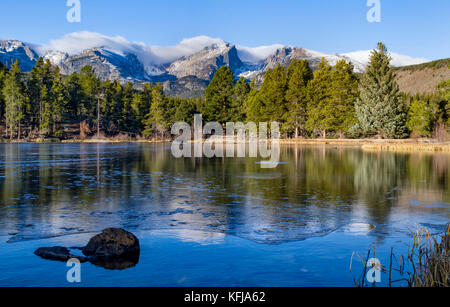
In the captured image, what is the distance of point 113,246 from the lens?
8.45m

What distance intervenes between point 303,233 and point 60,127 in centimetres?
10418

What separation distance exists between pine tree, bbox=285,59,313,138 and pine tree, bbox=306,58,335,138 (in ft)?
6.29

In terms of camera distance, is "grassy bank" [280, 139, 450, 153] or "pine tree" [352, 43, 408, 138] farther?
"pine tree" [352, 43, 408, 138]

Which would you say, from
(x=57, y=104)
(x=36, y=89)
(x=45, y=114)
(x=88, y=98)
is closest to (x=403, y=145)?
(x=45, y=114)

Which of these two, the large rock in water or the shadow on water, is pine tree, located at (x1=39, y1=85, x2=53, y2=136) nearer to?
the shadow on water

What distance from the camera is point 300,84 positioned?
79.0 m

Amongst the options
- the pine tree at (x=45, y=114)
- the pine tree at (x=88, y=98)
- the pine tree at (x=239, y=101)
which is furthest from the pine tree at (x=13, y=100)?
the pine tree at (x=239, y=101)

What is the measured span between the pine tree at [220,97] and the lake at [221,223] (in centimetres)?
7483

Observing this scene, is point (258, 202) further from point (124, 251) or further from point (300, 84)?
point (300, 84)

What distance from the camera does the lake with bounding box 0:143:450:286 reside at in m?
7.45

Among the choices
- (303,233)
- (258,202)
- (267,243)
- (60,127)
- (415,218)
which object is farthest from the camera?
(60,127)

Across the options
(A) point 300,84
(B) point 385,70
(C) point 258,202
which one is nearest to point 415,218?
(C) point 258,202

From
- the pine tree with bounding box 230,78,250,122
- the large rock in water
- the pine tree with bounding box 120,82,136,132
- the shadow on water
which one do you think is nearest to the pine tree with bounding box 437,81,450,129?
the shadow on water

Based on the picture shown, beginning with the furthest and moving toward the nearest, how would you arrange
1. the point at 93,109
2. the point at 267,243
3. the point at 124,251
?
1. the point at 93,109
2. the point at 267,243
3. the point at 124,251
